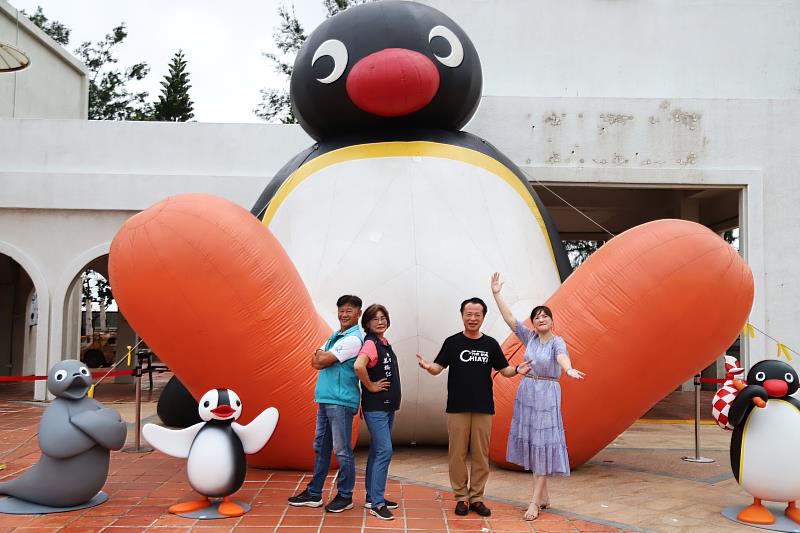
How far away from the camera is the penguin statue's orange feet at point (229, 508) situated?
159 inches

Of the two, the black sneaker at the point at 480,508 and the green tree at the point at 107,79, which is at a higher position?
the green tree at the point at 107,79

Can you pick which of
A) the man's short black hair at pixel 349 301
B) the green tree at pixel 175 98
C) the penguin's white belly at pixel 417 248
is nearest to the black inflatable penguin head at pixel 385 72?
the penguin's white belly at pixel 417 248

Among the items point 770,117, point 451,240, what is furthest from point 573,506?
point 770,117

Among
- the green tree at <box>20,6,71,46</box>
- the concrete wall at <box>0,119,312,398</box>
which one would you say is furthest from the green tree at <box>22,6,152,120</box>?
Answer: the concrete wall at <box>0,119,312,398</box>

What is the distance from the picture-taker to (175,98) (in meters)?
25.5

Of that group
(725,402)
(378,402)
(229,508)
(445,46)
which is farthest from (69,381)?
(725,402)

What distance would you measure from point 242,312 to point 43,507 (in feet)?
5.36

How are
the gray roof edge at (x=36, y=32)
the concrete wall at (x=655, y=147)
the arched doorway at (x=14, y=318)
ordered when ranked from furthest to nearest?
the arched doorway at (x=14, y=318) → the gray roof edge at (x=36, y=32) → the concrete wall at (x=655, y=147)

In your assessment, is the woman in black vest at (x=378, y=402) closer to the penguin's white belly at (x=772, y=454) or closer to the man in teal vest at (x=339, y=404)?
the man in teal vest at (x=339, y=404)

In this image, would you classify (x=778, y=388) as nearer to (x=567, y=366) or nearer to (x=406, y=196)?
(x=567, y=366)

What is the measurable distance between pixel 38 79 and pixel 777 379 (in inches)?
499

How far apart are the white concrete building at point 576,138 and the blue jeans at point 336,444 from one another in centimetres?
485

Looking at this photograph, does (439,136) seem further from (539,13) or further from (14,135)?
(14,135)

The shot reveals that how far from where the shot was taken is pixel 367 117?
5.66 metres
